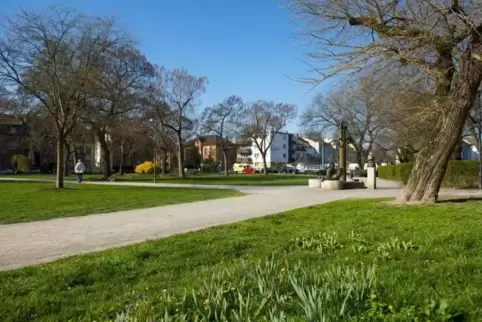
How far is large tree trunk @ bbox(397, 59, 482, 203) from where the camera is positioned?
11.9 metres

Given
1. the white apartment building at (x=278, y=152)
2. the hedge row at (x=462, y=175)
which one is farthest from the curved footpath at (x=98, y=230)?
the white apartment building at (x=278, y=152)

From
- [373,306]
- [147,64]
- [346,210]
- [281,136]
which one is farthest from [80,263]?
[281,136]

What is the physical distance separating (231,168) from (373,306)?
113 meters

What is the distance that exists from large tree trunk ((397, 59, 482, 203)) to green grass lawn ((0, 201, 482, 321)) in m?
3.86

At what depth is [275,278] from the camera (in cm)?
437

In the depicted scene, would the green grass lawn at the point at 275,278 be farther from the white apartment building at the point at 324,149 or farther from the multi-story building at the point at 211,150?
the multi-story building at the point at 211,150

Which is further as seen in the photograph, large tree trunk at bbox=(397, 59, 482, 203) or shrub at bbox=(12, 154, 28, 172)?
shrub at bbox=(12, 154, 28, 172)

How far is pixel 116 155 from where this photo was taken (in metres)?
95.3

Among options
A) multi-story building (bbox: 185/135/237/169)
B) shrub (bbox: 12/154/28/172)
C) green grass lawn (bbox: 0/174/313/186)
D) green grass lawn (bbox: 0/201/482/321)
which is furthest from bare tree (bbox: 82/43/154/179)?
multi-story building (bbox: 185/135/237/169)

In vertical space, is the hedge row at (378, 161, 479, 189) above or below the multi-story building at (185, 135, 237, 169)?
below

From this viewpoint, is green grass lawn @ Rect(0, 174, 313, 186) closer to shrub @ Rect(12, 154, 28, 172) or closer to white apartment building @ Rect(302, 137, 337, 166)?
white apartment building @ Rect(302, 137, 337, 166)

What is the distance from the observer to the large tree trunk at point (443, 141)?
11922 millimetres

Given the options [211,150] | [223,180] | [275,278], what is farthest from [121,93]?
[211,150]

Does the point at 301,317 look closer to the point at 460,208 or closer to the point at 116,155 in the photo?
the point at 460,208
